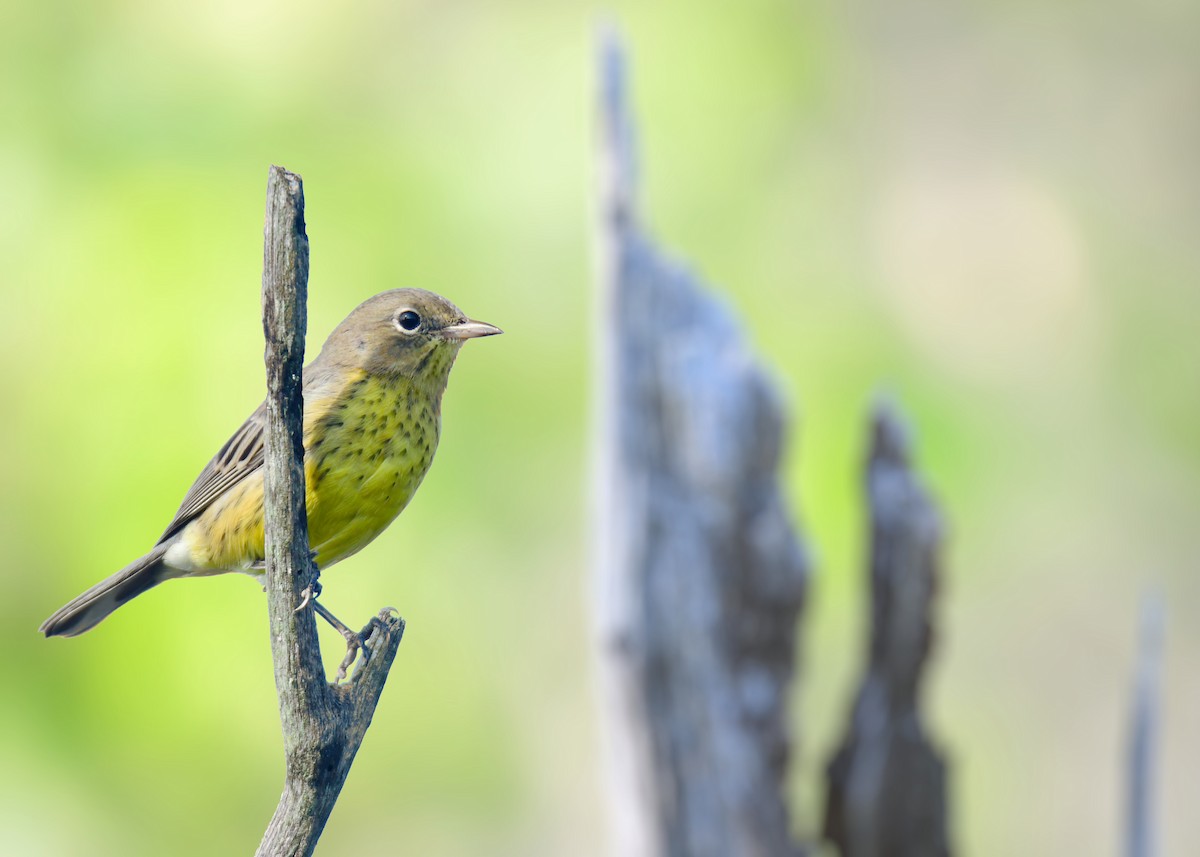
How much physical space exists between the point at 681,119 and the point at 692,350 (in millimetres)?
4610

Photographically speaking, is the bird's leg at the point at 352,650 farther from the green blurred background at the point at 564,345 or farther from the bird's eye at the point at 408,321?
the green blurred background at the point at 564,345

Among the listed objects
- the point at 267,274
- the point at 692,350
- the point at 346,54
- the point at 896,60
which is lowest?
the point at 267,274

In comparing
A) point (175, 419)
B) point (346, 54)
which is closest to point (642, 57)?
point (346, 54)

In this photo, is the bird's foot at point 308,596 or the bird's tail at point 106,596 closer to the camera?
the bird's foot at point 308,596

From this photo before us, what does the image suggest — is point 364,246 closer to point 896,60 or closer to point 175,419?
point 175,419

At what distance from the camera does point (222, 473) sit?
5.67 feet

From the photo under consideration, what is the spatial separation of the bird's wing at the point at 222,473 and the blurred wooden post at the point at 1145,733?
3.89 meters

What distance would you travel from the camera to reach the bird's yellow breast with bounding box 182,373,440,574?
1474 millimetres

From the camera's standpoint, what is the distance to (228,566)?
5.42ft

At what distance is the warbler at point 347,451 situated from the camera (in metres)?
1.46

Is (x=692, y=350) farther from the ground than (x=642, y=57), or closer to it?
closer to it

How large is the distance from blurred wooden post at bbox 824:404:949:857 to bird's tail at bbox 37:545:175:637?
3.36 meters

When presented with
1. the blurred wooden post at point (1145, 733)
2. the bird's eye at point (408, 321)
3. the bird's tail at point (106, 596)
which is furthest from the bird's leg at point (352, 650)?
the blurred wooden post at point (1145, 733)

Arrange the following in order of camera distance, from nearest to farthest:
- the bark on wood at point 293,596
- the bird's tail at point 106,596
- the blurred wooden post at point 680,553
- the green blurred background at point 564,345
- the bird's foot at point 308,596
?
the bark on wood at point 293,596
the bird's foot at point 308,596
the bird's tail at point 106,596
the blurred wooden post at point 680,553
the green blurred background at point 564,345
